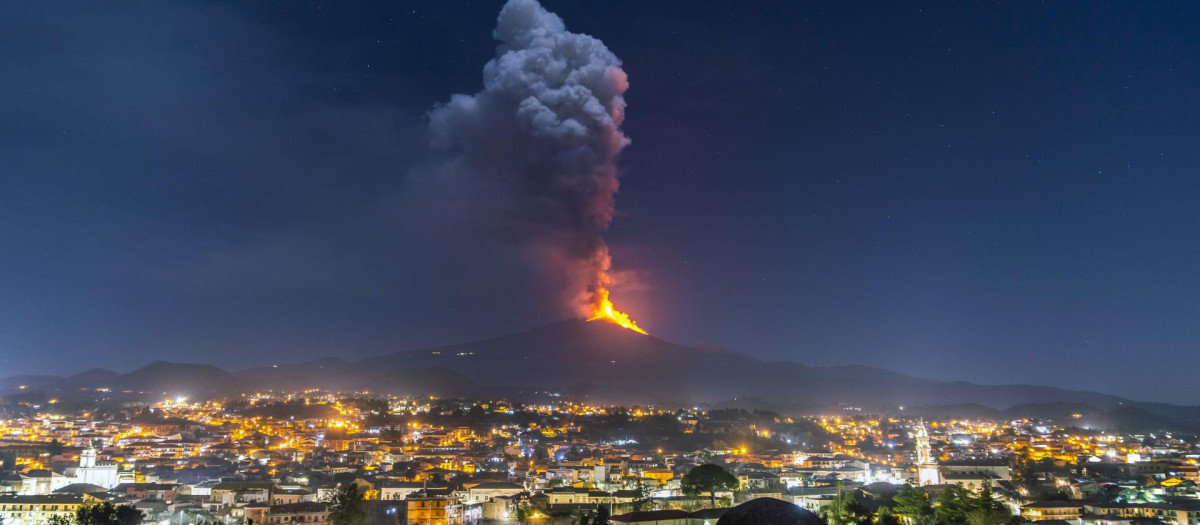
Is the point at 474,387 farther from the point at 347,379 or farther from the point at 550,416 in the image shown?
the point at 550,416

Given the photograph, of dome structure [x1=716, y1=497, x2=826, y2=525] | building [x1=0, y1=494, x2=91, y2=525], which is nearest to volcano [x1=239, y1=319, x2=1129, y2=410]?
building [x1=0, y1=494, x2=91, y2=525]

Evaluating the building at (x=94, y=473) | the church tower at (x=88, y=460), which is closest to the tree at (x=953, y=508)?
the building at (x=94, y=473)

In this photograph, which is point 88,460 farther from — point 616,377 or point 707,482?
point 616,377

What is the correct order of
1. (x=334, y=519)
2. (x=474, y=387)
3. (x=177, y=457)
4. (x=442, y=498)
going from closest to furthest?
(x=334, y=519) < (x=442, y=498) < (x=177, y=457) < (x=474, y=387)

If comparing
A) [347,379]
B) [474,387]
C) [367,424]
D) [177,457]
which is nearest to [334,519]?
[177,457]

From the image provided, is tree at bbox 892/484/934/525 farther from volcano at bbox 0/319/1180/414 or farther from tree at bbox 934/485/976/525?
volcano at bbox 0/319/1180/414

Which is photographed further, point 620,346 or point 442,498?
point 620,346

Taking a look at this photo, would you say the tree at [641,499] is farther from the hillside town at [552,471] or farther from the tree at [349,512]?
the tree at [349,512]
